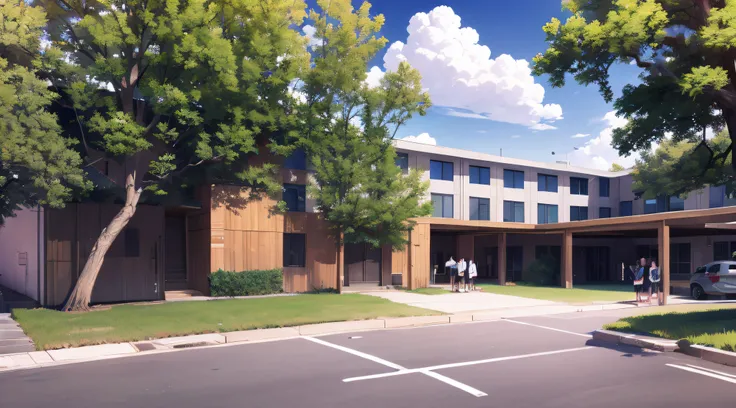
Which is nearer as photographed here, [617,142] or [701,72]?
[701,72]

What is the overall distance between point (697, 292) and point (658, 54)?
15287 mm

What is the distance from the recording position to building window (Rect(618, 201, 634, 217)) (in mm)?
45062

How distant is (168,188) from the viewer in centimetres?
2252

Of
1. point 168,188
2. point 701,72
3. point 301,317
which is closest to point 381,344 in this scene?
point 301,317

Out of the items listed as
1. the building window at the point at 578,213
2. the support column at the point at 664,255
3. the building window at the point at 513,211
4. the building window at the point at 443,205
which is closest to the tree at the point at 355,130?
the support column at the point at 664,255

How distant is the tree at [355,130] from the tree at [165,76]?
1882mm

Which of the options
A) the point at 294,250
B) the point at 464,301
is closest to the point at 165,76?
the point at 294,250

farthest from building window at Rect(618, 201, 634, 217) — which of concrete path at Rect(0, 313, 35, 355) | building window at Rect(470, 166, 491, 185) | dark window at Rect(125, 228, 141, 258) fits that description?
concrete path at Rect(0, 313, 35, 355)

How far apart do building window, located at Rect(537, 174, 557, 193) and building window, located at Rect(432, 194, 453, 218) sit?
8878 millimetres

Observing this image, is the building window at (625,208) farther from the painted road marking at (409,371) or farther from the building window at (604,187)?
the painted road marking at (409,371)

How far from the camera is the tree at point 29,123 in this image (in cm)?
1603

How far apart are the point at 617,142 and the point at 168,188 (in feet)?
55.0

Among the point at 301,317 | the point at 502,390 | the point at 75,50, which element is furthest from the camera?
the point at 75,50

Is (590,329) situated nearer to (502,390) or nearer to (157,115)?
(502,390)
